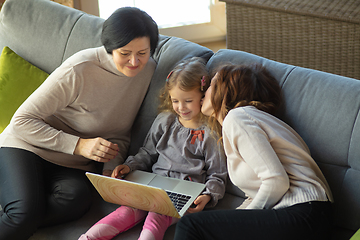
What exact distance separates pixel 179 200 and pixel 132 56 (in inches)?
24.9

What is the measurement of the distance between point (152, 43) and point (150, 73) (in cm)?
20

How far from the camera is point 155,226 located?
1.42 metres

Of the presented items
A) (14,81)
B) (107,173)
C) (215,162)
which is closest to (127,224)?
(107,173)

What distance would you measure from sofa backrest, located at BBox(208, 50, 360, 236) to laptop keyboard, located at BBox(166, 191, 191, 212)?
0.50 meters

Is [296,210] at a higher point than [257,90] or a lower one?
lower

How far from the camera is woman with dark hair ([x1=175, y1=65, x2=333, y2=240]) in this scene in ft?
3.86

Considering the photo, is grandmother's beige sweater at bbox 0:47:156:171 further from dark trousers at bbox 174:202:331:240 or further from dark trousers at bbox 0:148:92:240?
dark trousers at bbox 174:202:331:240

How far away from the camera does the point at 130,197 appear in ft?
4.66

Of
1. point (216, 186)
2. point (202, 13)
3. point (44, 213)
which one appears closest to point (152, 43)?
point (216, 186)

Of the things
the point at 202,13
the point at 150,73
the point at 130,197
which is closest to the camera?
the point at 130,197

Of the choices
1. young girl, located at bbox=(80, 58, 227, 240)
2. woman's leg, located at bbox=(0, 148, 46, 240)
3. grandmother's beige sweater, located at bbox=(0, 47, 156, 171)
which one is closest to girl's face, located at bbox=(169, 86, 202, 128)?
young girl, located at bbox=(80, 58, 227, 240)

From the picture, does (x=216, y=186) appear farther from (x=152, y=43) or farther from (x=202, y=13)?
(x=202, y=13)

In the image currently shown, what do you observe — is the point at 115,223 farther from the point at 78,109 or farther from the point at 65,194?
the point at 78,109

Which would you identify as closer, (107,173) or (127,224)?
(127,224)
